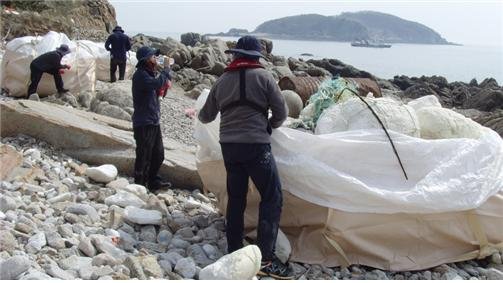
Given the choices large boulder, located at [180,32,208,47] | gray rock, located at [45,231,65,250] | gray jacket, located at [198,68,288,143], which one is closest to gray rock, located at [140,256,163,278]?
gray rock, located at [45,231,65,250]

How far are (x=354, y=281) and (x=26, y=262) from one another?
2175 mm

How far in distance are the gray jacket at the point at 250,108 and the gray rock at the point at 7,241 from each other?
1.58 m

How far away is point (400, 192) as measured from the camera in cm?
450

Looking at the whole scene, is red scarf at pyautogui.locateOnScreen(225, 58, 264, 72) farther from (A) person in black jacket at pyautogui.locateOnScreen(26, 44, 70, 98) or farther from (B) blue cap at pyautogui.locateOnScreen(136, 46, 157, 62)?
(A) person in black jacket at pyautogui.locateOnScreen(26, 44, 70, 98)

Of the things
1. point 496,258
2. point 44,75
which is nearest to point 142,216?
point 496,258

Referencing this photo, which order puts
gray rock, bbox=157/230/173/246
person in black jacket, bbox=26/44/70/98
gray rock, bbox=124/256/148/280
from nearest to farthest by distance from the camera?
gray rock, bbox=124/256/148/280
gray rock, bbox=157/230/173/246
person in black jacket, bbox=26/44/70/98

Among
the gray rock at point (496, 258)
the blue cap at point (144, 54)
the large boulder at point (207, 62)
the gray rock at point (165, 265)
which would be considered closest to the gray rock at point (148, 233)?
the gray rock at point (165, 265)

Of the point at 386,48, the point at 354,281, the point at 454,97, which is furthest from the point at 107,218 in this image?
the point at 386,48

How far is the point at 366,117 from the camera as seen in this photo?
4.97 meters

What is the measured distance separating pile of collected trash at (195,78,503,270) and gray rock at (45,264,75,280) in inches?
67.5

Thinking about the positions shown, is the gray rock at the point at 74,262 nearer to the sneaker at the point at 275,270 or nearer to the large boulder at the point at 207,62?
the sneaker at the point at 275,270

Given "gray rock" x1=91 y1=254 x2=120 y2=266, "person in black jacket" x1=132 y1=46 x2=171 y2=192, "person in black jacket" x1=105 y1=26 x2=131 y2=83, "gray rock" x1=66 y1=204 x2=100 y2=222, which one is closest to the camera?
"gray rock" x1=91 y1=254 x2=120 y2=266

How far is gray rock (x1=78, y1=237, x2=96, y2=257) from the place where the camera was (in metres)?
4.02

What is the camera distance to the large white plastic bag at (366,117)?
4.96 m
